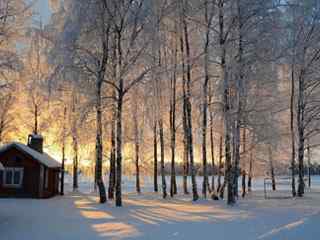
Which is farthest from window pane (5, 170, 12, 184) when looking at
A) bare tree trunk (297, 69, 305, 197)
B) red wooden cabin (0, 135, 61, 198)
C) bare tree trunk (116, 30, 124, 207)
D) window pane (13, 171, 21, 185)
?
bare tree trunk (297, 69, 305, 197)

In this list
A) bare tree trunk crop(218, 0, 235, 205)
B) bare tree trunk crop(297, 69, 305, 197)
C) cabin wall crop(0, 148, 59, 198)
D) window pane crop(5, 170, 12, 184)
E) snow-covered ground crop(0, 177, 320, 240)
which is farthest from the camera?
window pane crop(5, 170, 12, 184)

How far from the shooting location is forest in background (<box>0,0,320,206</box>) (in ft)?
58.5

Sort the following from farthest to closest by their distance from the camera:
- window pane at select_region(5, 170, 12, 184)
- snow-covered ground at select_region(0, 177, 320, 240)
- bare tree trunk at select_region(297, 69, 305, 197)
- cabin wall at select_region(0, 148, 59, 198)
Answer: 1. window pane at select_region(5, 170, 12, 184)
2. cabin wall at select_region(0, 148, 59, 198)
3. bare tree trunk at select_region(297, 69, 305, 197)
4. snow-covered ground at select_region(0, 177, 320, 240)

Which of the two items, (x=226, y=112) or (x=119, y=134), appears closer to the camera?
(x=226, y=112)

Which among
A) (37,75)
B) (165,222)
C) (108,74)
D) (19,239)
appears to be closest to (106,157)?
(37,75)

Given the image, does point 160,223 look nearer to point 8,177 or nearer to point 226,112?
point 226,112

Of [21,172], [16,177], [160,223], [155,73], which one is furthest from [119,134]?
[16,177]

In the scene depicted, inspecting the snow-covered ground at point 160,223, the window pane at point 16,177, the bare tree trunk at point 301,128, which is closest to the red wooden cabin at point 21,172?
the window pane at point 16,177

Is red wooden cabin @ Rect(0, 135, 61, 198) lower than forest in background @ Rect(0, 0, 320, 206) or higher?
lower

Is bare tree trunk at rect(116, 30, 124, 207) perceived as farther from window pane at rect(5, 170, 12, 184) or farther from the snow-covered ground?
window pane at rect(5, 170, 12, 184)

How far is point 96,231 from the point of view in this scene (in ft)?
38.3

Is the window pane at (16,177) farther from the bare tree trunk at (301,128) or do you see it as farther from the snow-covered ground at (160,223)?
A: the bare tree trunk at (301,128)

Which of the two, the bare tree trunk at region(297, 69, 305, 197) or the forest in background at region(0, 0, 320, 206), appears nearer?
the forest in background at region(0, 0, 320, 206)

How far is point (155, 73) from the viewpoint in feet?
67.0
